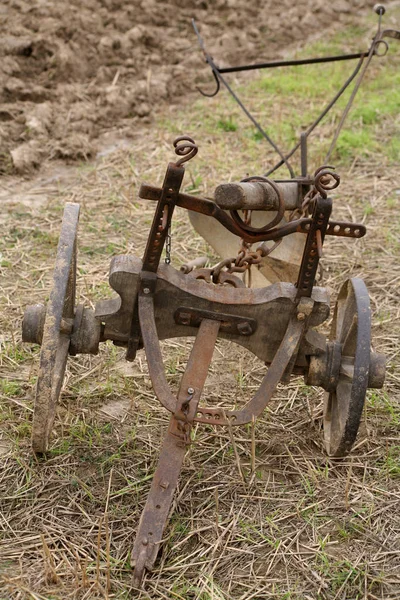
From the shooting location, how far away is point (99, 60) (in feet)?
21.0

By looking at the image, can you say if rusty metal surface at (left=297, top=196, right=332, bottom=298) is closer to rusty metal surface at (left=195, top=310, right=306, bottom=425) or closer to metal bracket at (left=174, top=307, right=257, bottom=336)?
rusty metal surface at (left=195, top=310, right=306, bottom=425)

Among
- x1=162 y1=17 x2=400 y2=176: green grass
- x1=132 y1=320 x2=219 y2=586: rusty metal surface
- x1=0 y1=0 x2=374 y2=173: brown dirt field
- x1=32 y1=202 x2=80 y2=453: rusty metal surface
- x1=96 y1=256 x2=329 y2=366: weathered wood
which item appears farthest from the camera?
x1=162 y1=17 x2=400 y2=176: green grass

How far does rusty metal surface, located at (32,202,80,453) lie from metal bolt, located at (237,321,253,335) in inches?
23.8

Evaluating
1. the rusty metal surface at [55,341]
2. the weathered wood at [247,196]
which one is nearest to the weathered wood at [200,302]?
the rusty metal surface at [55,341]

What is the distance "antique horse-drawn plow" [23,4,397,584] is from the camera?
2393 mm

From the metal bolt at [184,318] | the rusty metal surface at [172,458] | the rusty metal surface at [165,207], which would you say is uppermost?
the rusty metal surface at [165,207]

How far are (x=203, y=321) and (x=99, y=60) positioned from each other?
447 cm

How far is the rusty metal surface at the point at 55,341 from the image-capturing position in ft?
7.79

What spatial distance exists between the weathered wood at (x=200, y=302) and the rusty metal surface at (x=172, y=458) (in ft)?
0.29

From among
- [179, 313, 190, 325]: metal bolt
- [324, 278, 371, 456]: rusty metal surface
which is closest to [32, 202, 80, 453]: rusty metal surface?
[179, 313, 190, 325]: metal bolt

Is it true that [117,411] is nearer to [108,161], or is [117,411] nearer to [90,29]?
[108,161]

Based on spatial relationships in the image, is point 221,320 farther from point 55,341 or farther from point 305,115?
point 305,115

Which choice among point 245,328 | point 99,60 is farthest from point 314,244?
point 99,60

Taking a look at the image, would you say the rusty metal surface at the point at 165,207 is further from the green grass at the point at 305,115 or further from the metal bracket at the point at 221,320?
the green grass at the point at 305,115
